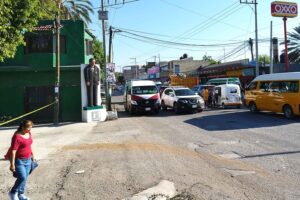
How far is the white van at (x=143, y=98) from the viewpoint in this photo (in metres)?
25.8

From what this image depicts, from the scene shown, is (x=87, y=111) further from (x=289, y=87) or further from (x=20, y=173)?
(x=20, y=173)

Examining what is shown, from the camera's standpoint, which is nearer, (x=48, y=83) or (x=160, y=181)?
(x=160, y=181)

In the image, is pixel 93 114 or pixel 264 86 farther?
pixel 264 86

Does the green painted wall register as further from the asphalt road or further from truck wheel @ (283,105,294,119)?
truck wheel @ (283,105,294,119)

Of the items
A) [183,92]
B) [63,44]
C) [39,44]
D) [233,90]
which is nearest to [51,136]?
[39,44]

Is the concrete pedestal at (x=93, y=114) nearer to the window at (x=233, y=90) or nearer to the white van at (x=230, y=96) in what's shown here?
the white van at (x=230, y=96)

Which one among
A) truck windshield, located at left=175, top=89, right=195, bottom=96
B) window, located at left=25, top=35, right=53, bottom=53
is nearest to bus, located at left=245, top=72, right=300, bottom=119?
truck windshield, located at left=175, top=89, right=195, bottom=96

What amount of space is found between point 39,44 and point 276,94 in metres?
15.0

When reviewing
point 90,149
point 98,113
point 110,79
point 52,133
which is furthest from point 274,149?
point 110,79

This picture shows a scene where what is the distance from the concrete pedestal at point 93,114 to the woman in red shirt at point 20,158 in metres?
14.6

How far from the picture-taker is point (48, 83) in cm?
2236

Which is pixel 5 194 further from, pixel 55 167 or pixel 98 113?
pixel 98 113

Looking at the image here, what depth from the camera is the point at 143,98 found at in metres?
25.8

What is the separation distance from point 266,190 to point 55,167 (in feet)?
17.6
